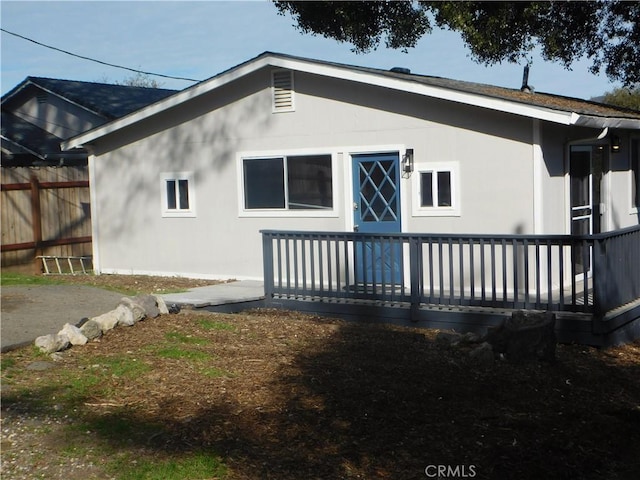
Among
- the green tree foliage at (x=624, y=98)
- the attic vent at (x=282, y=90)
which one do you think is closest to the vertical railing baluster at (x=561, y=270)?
the attic vent at (x=282, y=90)

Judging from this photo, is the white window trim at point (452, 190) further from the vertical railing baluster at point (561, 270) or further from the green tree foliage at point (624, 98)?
the green tree foliage at point (624, 98)

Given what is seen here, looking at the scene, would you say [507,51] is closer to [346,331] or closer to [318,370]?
[346,331]

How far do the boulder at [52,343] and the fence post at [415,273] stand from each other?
4309 mm

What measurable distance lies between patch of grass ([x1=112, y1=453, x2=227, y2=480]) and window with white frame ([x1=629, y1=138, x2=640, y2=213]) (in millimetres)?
11227

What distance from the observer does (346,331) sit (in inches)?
384

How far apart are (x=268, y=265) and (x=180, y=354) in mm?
3727

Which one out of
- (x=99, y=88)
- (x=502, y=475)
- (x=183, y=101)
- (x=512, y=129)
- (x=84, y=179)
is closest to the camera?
(x=502, y=475)

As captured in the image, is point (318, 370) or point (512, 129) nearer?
point (318, 370)

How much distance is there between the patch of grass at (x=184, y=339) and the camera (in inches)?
345

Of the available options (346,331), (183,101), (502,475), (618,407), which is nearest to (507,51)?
(183,101)

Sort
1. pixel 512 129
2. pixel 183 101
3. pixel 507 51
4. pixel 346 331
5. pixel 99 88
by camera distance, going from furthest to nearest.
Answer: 1. pixel 99 88
2. pixel 507 51
3. pixel 183 101
4. pixel 512 129
5. pixel 346 331

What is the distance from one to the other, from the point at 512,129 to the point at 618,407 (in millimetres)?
5229

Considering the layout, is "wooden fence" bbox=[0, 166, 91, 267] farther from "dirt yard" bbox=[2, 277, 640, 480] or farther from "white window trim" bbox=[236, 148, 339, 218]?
"dirt yard" bbox=[2, 277, 640, 480]

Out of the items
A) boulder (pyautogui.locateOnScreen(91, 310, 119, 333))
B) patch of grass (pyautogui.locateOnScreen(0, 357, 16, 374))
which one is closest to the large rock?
boulder (pyautogui.locateOnScreen(91, 310, 119, 333))
